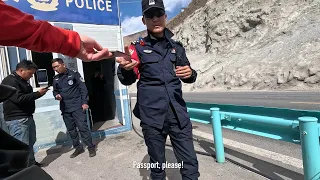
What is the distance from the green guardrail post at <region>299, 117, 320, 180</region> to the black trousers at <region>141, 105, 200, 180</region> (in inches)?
40.1

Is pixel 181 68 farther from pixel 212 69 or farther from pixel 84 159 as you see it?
pixel 212 69

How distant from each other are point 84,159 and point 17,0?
348 cm

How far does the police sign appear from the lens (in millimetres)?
→ 5227

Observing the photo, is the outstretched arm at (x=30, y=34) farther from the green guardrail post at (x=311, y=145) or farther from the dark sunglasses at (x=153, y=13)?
the green guardrail post at (x=311, y=145)

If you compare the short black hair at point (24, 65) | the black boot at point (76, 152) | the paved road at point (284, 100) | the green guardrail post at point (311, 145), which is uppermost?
the short black hair at point (24, 65)

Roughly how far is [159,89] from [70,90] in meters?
3.05

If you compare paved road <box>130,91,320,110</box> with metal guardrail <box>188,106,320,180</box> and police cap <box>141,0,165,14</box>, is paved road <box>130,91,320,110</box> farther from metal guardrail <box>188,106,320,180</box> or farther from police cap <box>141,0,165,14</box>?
police cap <box>141,0,165,14</box>

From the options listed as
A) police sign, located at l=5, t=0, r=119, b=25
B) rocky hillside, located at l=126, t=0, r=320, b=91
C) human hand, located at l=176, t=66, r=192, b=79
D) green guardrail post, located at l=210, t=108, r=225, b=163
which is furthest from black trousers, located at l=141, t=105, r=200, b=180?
rocky hillside, located at l=126, t=0, r=320, b=91

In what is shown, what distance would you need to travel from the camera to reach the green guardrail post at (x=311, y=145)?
217 cm

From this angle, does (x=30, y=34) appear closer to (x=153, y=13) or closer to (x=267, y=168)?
(x=153, y=13)

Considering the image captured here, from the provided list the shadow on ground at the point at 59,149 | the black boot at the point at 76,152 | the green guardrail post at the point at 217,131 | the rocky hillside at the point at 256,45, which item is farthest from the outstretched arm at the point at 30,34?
the rocky hillside at the point at 256,45

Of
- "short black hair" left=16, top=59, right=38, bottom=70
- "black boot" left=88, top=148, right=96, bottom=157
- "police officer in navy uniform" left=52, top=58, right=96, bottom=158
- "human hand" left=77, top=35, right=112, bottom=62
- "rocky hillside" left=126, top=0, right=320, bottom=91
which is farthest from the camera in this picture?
"rocky hillside" left=126, top=0, right=320, bottom=91

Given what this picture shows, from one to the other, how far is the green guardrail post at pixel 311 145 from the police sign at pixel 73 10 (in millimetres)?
5126

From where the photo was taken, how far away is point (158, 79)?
8.32ft
